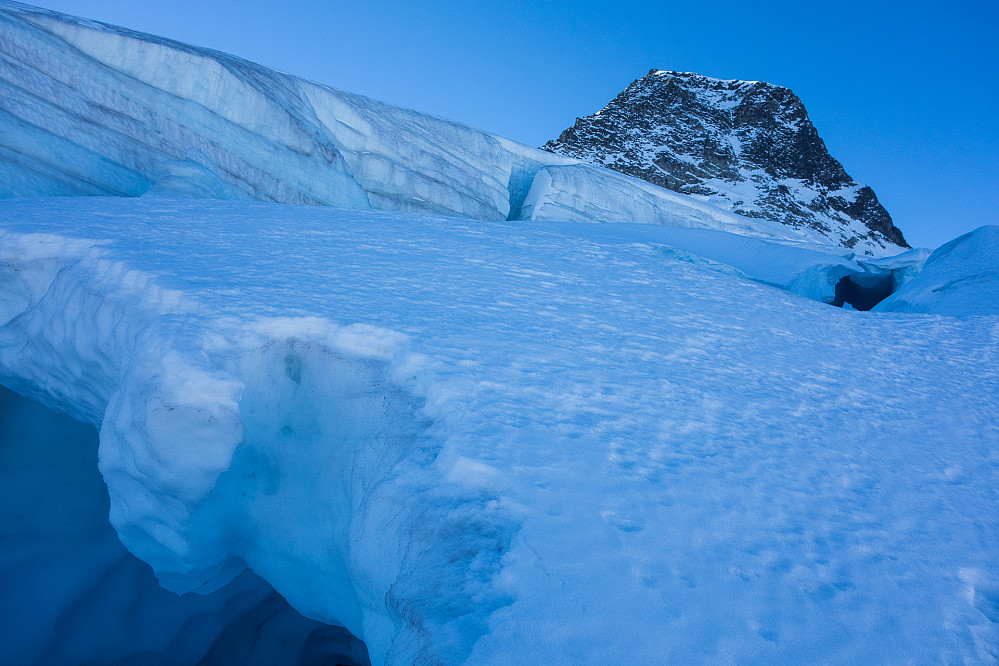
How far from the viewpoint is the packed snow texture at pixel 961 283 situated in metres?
3.22

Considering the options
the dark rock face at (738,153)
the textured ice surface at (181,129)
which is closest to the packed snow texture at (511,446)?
the textured ice surface at (181,129)

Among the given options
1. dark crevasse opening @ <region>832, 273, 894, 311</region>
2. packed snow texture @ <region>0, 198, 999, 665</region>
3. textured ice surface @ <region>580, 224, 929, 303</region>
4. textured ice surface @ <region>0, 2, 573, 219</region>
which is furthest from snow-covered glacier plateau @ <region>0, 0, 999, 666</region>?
dark crevasse opening @ <region>832, 273, 894, 311</region>

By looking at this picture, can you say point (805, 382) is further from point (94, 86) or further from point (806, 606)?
point (94, 86)

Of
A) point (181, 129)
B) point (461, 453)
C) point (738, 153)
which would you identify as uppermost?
point (738, 153)

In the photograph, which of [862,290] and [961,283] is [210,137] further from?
[862,290]

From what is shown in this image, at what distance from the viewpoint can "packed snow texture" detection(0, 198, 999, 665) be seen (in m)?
0.83

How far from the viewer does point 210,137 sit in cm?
516

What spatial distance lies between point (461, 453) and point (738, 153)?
29.2 m

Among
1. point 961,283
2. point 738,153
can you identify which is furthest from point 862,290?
point 738,153

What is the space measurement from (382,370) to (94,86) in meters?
5.13

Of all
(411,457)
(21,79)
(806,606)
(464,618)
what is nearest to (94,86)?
(21,79)

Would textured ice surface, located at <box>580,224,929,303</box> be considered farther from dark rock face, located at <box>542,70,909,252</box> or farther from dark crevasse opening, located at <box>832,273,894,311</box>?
dark rock face, located at <box>542,70,909,252</box>

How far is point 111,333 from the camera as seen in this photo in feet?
5.40

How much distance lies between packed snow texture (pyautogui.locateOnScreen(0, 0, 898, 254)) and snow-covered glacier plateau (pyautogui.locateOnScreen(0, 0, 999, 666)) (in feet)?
7.31
